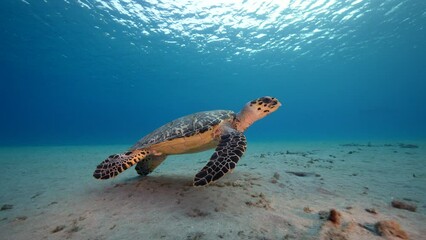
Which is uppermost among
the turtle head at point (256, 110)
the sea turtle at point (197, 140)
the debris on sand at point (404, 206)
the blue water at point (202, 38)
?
the blue water at point (202, 38)

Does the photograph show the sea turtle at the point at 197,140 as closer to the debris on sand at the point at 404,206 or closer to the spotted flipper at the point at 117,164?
the spotted flipper at the point at 117,164

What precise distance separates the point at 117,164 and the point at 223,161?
7.97 ft

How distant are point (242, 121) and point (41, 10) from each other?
25182 millimetres

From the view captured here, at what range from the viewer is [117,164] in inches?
168

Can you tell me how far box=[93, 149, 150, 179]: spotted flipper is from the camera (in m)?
4.05

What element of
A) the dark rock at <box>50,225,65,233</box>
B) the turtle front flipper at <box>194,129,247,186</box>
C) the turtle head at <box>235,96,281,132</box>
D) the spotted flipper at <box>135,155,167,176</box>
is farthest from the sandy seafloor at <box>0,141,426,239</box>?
the turtle head at <box>235,96,281,132</box>

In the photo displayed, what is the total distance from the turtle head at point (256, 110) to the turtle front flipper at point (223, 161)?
65.0 inches

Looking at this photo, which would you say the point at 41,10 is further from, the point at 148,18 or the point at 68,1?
the point at 148,18

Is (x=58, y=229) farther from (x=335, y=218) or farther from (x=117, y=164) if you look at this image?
(x=335, y=218)

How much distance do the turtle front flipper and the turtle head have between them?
5.42 ft

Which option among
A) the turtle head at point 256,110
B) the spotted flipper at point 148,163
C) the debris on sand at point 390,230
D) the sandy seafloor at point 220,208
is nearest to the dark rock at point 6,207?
the sandy seafloor at point 220,208

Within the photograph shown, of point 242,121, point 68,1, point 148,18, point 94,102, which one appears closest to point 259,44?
point 148,18

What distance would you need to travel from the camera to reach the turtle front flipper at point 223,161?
110 inches

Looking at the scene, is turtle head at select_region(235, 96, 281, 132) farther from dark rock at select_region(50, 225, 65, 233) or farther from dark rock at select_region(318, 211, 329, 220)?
dark rock at select_region(50, 225, 65, 233)
